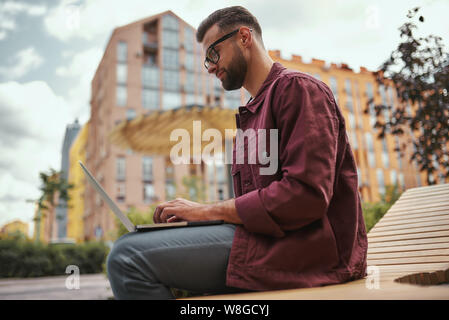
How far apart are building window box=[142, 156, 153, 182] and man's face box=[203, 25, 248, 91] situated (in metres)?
36.6

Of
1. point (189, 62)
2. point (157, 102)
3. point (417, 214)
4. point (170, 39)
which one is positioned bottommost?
point (417, 214)

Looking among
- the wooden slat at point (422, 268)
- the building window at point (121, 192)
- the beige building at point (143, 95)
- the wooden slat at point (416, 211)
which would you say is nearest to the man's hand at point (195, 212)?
the wooden slat at point (422, 268)

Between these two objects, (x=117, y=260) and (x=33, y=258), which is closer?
(x=117, y=260)

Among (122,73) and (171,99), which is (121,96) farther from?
(171,99)

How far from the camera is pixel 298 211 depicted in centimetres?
113

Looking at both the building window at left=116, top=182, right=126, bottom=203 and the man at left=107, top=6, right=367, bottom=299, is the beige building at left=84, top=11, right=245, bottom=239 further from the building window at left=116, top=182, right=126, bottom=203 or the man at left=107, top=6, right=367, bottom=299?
the man at left=107, top=6, right=367, bottom=299

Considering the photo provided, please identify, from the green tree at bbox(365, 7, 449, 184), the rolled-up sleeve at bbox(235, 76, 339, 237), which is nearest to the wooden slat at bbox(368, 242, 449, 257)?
the rolled-up sleeve at bbox(235, 76, 339, 237)

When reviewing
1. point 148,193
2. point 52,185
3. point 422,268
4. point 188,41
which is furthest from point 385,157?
point 422,268

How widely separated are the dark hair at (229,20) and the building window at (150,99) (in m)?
37.4

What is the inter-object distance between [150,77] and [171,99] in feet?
9.86

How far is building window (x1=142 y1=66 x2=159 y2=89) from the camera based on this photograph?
127 ft

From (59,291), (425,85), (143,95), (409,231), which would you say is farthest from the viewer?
(143,95)

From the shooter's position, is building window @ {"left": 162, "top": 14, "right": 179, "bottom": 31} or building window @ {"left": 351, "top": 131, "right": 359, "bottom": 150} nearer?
building window @ {"left": 162, "top": 14, "right": 179, "bottom": 31}
